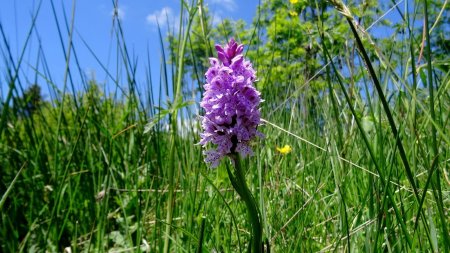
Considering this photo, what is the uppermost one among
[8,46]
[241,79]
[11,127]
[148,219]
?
[8,46]

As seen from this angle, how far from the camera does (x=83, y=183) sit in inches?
84.3

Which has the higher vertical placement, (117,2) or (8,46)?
(8,46)

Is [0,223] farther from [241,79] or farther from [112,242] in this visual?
[241,79]

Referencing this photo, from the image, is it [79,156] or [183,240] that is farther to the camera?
[79,156]

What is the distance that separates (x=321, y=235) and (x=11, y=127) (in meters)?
1.69

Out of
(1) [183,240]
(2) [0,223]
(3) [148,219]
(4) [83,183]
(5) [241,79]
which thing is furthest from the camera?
(4) [83,183]

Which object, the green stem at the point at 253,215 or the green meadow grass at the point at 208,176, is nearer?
the green stem at the point at 253,215

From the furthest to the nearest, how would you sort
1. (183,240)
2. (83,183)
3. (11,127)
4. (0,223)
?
(11,127), (83,183), (0,223), (183,240)

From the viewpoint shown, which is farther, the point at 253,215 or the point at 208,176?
the point at 208,176

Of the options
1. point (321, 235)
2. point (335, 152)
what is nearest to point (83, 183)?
point (321, 235)

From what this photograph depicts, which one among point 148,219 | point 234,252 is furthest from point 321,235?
point 148,219

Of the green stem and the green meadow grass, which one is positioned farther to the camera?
the green meadow grass

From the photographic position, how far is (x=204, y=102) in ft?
2.66

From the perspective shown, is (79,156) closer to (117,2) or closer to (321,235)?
(117,2)
